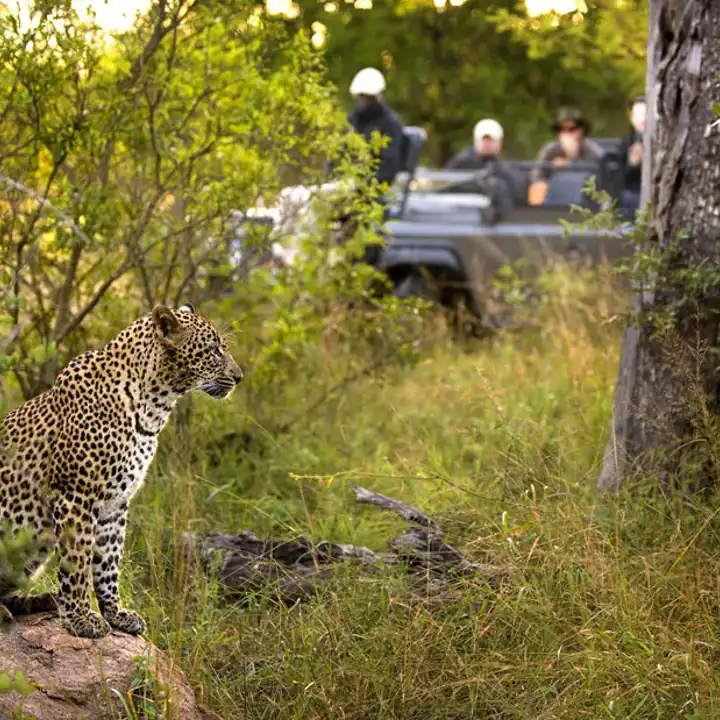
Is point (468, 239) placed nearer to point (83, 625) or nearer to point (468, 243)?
point (468, 243)

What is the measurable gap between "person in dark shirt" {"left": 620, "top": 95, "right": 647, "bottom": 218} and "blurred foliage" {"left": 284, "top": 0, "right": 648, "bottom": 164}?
845 centimetres

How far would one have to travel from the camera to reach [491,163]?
48.7 feet

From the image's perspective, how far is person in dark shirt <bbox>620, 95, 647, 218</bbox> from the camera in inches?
520

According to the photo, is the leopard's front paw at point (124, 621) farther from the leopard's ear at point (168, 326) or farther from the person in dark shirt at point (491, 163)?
the person in dark shirt at point (491, 163)

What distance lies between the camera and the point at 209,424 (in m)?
7.75

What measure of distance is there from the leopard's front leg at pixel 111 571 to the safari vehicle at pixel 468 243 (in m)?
7.13

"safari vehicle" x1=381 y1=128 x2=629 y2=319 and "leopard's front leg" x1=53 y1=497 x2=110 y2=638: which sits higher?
"leopard's front leg" x1=53 y1=497 x2=110 y2=638

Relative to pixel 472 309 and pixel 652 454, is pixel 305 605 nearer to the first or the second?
pixel 652 454

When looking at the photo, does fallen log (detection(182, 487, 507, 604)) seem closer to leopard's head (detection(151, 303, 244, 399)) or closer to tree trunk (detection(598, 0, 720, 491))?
leopard's head (detection(151, 303, 244, 399))

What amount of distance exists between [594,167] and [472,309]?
A: 2788 mm

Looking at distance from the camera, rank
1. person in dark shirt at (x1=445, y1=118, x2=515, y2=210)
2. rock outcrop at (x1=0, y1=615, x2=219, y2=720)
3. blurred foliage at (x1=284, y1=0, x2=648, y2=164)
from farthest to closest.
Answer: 1. blurred foliage at (x1=284, y1=0, x2=648, y2=164)
2. person in dark shirt at (x1=445, y1=118, x2=515, y2=210)
3. rock outcrop at (x1=0, y1=615, x2=219, y2=720)

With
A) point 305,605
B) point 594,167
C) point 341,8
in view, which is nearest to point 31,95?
point 305,605

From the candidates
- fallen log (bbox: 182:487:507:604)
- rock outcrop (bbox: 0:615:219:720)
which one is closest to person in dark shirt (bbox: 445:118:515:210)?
fallen log (bbox: 182:487:507:604)

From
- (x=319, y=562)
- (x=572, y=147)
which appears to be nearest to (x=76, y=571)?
(x=319, y=562)
